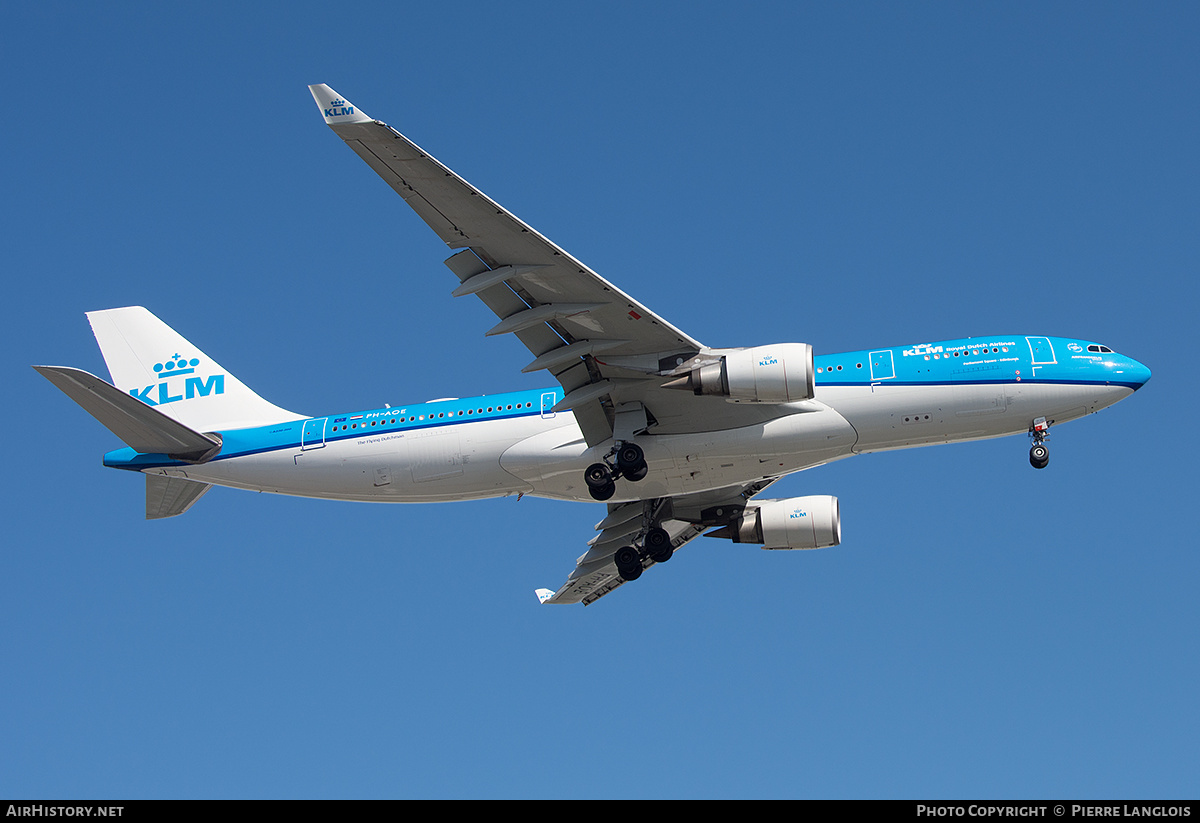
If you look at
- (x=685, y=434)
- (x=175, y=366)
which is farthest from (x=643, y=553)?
(x=175, y=366)

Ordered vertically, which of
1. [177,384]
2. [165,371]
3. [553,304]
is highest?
[165,371]

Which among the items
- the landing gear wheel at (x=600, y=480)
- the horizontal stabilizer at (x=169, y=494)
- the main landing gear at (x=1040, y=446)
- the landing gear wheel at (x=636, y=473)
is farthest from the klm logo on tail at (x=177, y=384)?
the main landing gear at (x=1040, y=446)

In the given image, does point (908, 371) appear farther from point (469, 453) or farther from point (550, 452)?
point (469, 453)

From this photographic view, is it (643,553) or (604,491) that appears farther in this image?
(643,553)

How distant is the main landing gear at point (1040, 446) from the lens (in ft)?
102

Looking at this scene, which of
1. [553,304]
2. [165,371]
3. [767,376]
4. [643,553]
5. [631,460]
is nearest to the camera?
[553,304]

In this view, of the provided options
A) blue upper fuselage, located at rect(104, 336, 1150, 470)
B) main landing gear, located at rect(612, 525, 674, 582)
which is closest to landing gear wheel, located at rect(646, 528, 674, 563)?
main landing gear, located at rect(612, 525, 674, 582)

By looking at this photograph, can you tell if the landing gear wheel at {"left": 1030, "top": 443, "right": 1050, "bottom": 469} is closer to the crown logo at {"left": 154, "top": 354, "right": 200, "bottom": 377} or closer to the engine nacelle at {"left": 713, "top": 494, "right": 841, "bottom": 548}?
the engine nacelle at {"left": 713, "top": 494, "right": 841, "bottom": 548}

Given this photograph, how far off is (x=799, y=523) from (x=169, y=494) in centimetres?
1952

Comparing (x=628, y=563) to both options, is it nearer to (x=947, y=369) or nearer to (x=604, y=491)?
(x=604, y=491)

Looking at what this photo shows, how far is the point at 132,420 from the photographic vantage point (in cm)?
3281

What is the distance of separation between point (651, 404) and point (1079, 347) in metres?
11.9
